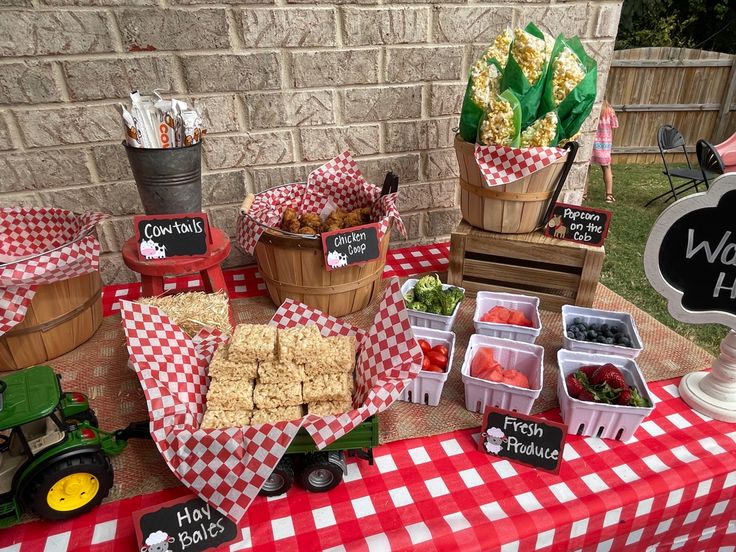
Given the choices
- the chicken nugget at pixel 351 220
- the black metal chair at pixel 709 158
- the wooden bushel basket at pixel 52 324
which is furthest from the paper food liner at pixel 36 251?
the black metal chair at pixel 709 158

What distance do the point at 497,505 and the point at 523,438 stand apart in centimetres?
23

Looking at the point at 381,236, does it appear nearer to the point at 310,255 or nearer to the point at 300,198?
the point at 310,255

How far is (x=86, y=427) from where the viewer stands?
135 cm

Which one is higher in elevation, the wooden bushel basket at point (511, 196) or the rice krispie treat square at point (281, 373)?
the wooden bushel basket at point (511, 196)

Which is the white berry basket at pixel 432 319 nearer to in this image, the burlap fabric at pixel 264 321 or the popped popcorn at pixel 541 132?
the burlap fabric at pixel 264 321

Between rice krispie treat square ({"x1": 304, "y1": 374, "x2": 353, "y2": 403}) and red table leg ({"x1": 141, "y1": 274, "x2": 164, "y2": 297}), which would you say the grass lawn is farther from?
red table leg ({"x1": 141, "y1": 274, "x2": 164, "y2": 297})

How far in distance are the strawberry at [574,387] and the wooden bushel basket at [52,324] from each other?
1918 mm

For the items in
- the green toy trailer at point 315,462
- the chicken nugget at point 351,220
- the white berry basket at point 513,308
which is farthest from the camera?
the chicken nugget at point 351,220

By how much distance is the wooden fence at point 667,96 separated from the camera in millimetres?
8828

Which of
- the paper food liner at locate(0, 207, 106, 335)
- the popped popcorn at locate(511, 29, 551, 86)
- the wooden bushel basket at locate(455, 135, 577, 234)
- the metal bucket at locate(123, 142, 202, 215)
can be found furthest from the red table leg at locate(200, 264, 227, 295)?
the popped popcorn at locate(511, 29, 551, 86)

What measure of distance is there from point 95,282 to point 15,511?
39.5 inches

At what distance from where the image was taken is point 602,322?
1.96m

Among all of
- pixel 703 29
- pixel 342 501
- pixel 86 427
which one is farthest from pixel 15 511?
pixel 703 29

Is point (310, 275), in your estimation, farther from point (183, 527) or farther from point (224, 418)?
point (183, 527)
